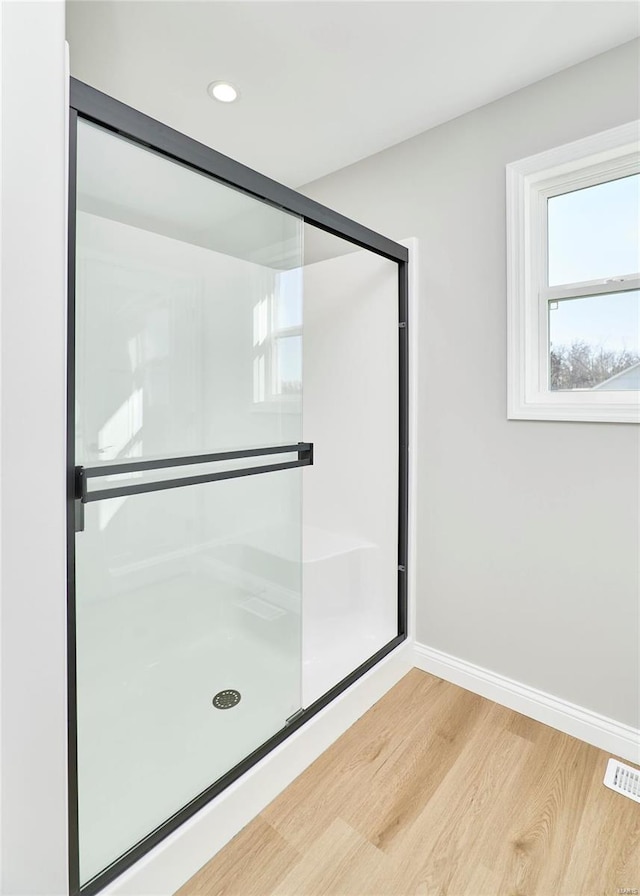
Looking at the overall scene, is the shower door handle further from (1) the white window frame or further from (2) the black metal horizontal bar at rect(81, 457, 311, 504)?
(1) the white window frame

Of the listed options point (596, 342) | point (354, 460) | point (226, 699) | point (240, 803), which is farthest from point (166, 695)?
point (596, 342)

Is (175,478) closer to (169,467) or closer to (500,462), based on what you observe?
(169,467)

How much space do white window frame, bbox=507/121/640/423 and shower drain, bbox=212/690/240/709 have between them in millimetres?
1429

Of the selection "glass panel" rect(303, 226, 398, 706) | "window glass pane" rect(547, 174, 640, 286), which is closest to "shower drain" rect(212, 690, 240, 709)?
"glass panel" rect(303, 226, 398, 706)

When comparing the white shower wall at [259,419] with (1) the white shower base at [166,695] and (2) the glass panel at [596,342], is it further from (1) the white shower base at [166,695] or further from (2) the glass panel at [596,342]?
(2) the glass panel at [596,342]

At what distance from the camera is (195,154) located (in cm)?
123

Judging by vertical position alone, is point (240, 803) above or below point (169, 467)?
below

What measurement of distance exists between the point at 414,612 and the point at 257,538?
1.01 metres

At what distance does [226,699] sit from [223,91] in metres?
2.21

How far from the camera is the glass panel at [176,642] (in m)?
1.16

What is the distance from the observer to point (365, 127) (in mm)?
2084

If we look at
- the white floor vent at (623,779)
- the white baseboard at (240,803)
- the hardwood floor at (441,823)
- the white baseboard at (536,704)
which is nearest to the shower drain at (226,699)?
the white baseboard at (240,803)

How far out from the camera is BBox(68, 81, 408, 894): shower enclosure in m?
1.08

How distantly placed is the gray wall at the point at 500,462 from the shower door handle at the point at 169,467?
0.79 m
